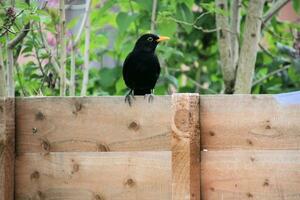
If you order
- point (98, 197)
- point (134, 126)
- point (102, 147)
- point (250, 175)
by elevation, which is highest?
point (134, 126)

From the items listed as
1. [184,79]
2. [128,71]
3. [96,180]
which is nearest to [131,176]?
[96,180]

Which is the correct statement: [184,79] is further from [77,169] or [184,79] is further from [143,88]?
[77,169]

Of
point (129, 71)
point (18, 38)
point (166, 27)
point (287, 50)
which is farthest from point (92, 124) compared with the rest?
point (287, 50)

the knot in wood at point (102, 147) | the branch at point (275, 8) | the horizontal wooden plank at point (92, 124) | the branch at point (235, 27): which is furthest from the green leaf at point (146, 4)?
the knot in wood at point (102, 147)

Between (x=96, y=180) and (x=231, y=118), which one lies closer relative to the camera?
(x=231, y=118)

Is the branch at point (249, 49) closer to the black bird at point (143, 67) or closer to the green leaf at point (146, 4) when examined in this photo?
the black bird at point (143, 67)

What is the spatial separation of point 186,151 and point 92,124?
503 millimetres

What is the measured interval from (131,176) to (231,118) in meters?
0.54

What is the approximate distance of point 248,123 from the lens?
9.64 ft

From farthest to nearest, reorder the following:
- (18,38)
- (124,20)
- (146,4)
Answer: (124,20), (146,4), (18,38)

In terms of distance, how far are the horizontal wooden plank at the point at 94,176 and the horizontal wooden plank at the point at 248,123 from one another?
9.8 inches

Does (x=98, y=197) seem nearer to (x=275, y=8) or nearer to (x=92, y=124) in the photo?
(x=92, y=124)

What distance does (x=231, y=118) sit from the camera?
296 cm

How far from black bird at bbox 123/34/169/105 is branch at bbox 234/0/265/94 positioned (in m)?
0.58
